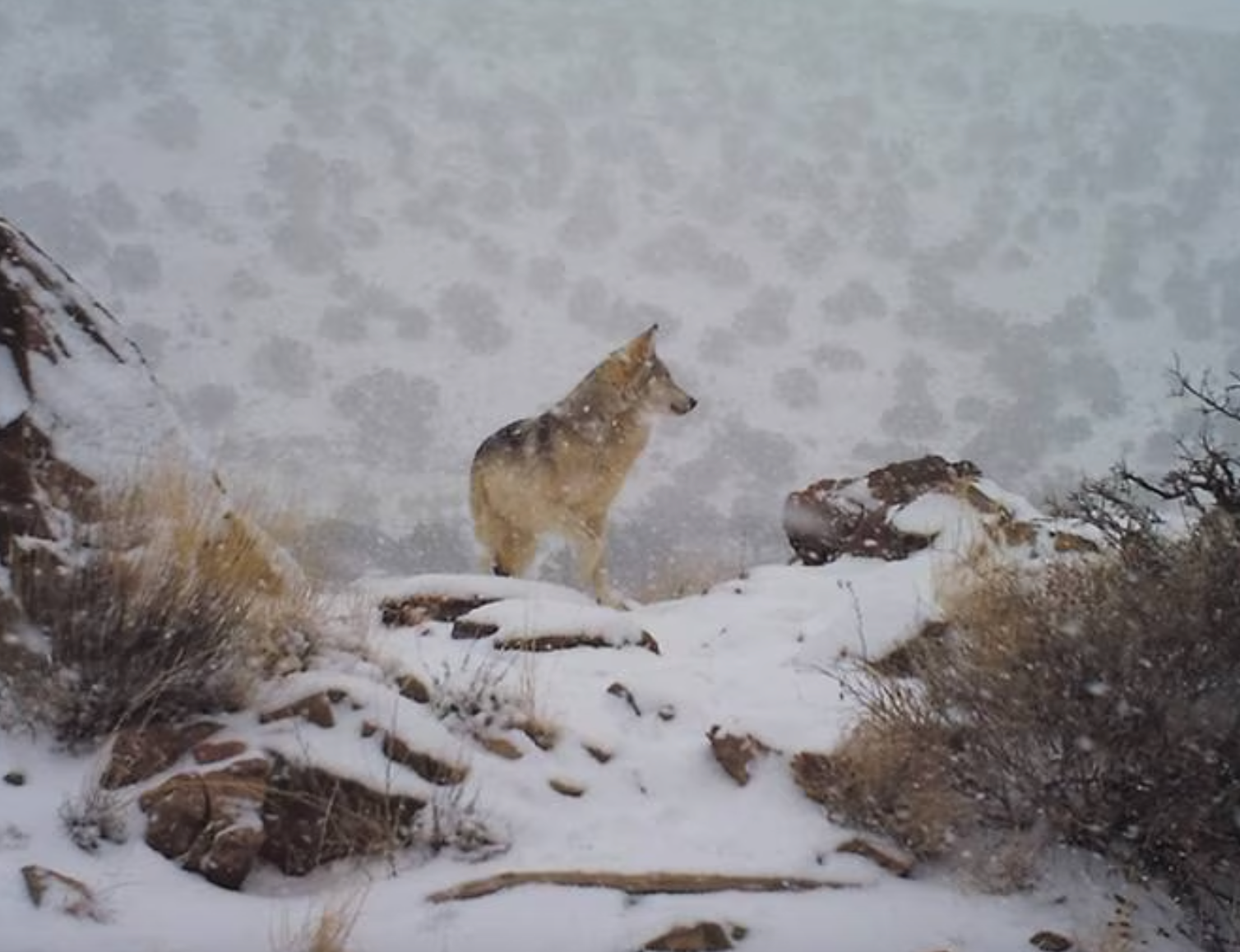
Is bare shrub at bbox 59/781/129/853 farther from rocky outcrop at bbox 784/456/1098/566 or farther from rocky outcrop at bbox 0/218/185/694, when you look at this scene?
rocky outcrop at bbox 784/456/1098/566

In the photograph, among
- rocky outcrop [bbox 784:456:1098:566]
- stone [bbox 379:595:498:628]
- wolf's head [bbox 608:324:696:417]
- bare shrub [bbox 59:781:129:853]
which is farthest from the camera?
wolf's head [bbox 608:324:696:417]

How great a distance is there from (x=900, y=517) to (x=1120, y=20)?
58.3 meters

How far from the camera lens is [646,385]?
8.18 m

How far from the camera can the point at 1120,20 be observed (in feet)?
178

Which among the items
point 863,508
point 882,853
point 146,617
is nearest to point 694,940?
point 882,853

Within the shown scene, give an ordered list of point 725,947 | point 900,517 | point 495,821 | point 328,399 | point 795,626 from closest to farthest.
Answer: point 725,947 → point 495,821 → point 795,626 → point 900,517 → point 328,399

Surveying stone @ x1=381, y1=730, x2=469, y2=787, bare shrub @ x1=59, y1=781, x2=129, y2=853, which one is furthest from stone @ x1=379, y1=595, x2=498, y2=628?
bare shrub @ x1=59, y1=781, x2=129, y2=853

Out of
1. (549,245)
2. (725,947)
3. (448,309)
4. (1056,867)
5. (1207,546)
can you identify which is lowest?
(725,947)

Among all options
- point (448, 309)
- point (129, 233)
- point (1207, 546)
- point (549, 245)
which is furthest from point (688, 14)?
point (1207, 546)

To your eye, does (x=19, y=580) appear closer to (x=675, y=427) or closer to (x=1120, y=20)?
(x=675, y=427)

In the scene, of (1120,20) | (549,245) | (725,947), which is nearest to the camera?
(725,947)

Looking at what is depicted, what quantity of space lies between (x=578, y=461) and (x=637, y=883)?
16.8 feet

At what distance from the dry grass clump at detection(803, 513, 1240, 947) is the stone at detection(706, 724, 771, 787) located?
0.77 feet

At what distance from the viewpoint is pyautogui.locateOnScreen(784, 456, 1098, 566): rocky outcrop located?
281 inches
